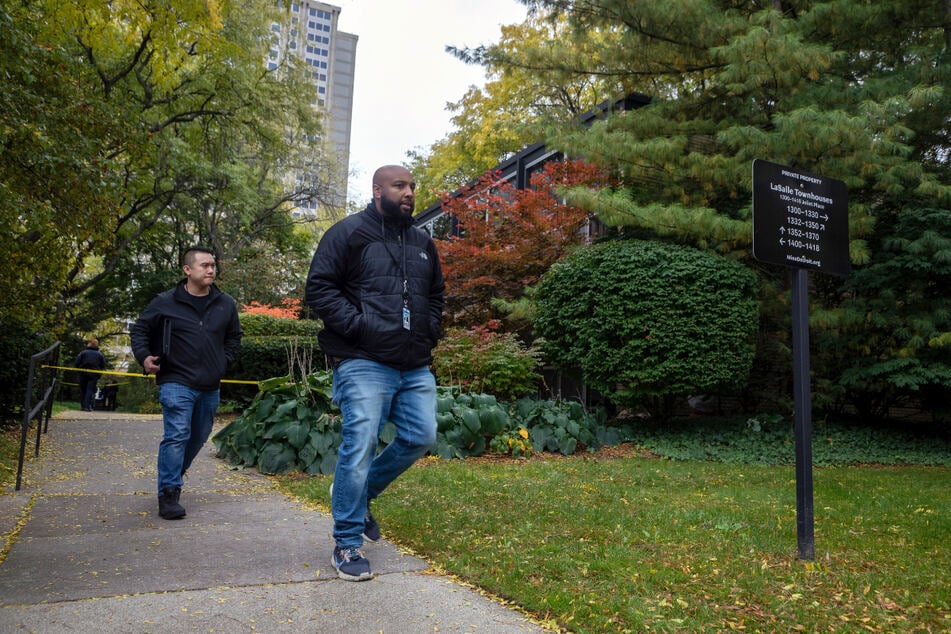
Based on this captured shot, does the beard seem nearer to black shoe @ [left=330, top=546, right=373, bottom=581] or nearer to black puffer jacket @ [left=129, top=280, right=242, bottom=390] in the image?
black shoe @ [left=330, top=546, right=373, bottom=581]

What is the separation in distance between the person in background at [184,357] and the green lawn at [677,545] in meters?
1.00

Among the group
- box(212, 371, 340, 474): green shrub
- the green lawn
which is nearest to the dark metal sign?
the green lawn

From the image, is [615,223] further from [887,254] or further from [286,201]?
[286,201]

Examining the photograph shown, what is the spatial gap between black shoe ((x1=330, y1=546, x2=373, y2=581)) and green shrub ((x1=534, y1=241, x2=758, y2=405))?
6096 millimetres

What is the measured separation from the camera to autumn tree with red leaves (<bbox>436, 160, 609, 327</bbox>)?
12.9 meters

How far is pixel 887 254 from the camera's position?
959 cm

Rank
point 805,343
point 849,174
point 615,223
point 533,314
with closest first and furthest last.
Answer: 1. point 805,343
2. point 849,174
3. point 615,223
4. point 533,314

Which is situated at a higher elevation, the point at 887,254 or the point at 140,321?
the point at 887,254

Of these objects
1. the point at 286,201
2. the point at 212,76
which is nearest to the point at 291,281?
the point at 286,201

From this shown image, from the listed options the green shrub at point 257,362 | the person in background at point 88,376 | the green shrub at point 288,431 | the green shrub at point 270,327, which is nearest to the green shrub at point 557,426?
the green shrub at point 288,431

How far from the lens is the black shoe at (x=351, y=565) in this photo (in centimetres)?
343

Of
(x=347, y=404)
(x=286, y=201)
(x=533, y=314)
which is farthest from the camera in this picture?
(x=286, y=201)

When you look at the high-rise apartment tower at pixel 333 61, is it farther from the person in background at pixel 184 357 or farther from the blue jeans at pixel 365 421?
the blue jeans at pixel 365 421

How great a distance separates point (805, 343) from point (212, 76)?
51.0ft
